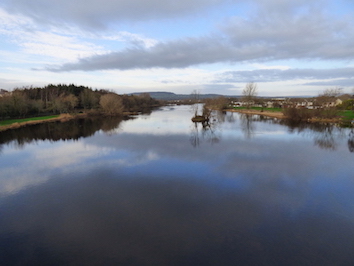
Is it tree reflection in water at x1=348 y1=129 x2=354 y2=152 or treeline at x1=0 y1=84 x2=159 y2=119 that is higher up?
treeline at x1=0 y1=84 x2=159 y2=119

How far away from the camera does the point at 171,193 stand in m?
10.2

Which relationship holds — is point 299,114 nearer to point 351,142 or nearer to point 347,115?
point 347,115

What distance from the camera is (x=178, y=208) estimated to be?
29.1ft

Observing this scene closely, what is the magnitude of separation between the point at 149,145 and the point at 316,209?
14.5 metres

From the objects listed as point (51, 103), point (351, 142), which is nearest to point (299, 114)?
point (351, 142)

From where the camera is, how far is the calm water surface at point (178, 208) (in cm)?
648

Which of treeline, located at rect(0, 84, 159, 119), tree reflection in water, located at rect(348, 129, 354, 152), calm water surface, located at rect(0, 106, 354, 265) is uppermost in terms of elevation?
treeline, located at rect(0, 84, 159, 119)

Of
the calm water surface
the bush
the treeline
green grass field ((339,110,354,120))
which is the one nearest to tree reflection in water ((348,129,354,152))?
the calm water surface

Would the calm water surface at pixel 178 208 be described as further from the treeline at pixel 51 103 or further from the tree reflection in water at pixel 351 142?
the treeline at pixel 51 103

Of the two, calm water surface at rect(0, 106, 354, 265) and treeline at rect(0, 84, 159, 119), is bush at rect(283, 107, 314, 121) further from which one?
treeline at rect(0, 84, 159, 119)

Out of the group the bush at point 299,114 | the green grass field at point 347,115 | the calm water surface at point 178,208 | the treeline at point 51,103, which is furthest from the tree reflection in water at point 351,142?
the treeline at point 51,103

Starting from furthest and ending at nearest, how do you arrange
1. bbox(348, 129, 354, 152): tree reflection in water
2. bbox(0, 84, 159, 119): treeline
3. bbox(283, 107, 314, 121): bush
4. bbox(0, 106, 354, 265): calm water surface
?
bbox(283, 107, 314, 121): bush, bbox(0, 84, 159, 119): treeline, bbox(348, 129, 354, 152): tree reflection in water, bbox(0, 106, 354, 265): calm water surface

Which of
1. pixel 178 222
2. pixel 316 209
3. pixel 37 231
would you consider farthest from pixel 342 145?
pixel 37 231

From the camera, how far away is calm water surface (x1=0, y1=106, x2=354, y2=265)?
21.3 feet
